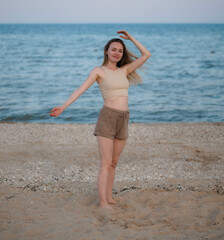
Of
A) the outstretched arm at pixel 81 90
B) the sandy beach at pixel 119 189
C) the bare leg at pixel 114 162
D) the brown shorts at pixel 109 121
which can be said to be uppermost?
the outstretched arm at pixel 81 90

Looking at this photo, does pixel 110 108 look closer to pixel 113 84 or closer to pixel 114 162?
pixel 113 84

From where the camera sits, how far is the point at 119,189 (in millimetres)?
5500

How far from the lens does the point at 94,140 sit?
9398 millimetres

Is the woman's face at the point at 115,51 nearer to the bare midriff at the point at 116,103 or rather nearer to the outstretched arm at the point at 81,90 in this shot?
the outstretched arm at the point at 81,90

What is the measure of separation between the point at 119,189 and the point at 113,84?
1898 mm

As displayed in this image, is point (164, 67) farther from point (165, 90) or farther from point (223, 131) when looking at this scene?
point (223, 131)

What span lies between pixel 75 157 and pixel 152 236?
13.3 feet

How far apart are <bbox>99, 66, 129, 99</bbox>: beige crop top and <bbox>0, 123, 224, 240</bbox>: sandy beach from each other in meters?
1.51

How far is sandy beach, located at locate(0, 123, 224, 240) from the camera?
4.02m

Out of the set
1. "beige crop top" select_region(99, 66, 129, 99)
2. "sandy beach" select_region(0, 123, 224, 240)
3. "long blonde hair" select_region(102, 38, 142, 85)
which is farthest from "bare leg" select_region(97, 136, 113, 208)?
"long blonde hair" select_region(102, 38, 142, 85)

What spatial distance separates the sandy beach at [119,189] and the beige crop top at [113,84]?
59.6 inches

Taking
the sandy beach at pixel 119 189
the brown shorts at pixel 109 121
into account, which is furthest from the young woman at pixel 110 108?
the sandy beach at pixel 119 189

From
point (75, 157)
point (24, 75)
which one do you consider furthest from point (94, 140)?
point (24, 75)

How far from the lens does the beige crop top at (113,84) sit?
4.38 metres
